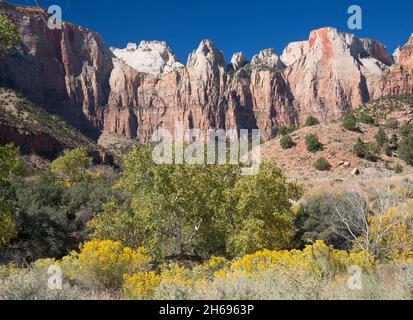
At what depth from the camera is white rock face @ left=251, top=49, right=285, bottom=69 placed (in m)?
172

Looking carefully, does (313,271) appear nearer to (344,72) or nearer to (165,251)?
(165,251)

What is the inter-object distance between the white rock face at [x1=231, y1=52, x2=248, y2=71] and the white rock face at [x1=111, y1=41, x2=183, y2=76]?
23.2 meters

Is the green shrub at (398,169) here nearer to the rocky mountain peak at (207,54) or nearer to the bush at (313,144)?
the bush at (313,144)

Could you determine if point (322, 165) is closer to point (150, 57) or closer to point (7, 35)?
point (7, 35)

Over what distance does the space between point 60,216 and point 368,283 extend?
24860 millimetres

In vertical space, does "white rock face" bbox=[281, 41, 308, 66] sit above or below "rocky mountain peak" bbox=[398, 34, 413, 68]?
above

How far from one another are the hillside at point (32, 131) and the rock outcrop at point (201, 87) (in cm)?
4883

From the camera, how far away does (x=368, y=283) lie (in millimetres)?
7000

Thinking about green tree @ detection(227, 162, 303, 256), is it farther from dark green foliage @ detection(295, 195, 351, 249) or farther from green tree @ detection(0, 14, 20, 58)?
green tree @ detection(0, 14, 20, 58)

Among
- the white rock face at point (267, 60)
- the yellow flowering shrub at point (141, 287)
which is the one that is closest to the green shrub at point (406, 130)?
the yellow flowering shrub at point (141, 287)

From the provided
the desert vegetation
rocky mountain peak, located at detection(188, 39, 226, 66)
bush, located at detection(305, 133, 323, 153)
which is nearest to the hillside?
bush, located at detection(305, 133, 323, 153)

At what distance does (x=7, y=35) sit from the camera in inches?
391

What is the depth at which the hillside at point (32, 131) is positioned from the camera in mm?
77562

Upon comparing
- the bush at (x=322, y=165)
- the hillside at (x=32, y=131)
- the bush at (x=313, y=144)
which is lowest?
the bush at (x=322, y=165)
